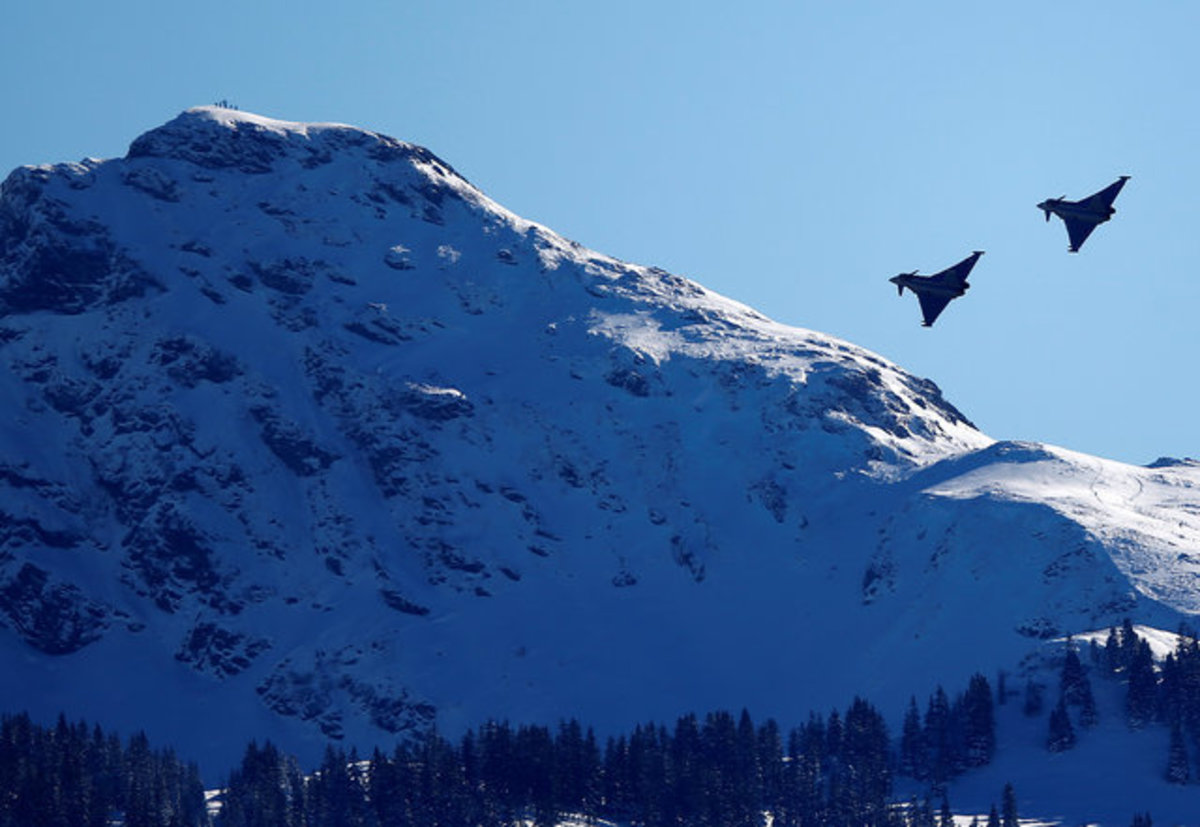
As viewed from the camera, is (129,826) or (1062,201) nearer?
(1062,201)

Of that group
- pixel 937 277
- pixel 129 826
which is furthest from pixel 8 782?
pixel 937 277

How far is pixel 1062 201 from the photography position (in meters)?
165

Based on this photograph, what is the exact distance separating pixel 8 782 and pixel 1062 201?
9263 cm

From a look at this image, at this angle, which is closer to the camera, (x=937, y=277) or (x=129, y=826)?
(x=937, y=277)

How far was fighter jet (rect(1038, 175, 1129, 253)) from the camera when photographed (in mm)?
163625

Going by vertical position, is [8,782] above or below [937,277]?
below

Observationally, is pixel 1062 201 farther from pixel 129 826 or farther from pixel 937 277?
pixel 129 826

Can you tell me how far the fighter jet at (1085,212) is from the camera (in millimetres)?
163625

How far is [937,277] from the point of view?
162125 mm

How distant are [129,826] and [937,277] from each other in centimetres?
7794

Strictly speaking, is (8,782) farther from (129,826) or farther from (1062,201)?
(1062,201)

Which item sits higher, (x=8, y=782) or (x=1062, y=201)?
(x=1062, y=201)

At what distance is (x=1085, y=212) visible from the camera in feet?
538

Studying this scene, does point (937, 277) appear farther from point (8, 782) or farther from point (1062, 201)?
point (8, 782)
